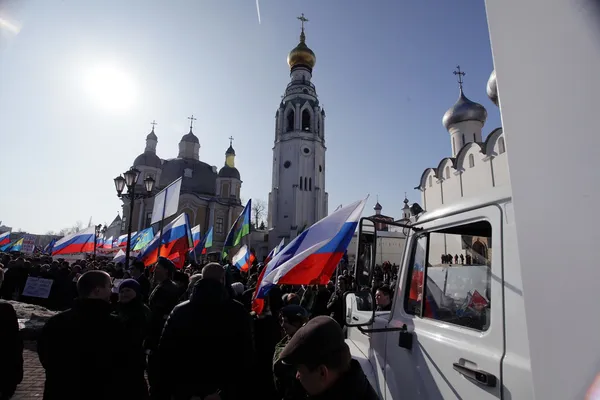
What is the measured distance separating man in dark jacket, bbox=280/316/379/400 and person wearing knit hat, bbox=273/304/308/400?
0.35 feet

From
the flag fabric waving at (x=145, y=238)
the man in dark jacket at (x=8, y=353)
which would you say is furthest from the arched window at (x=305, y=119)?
the man in dark jacket at (x=8, y=353)

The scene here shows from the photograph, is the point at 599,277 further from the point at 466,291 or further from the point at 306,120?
the point at 306,120

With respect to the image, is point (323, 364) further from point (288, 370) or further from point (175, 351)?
point (175, 351)

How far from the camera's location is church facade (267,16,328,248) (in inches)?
1646

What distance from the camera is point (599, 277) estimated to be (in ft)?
2.96

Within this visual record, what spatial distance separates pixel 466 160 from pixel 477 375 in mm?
22375

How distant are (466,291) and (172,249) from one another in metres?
8.85

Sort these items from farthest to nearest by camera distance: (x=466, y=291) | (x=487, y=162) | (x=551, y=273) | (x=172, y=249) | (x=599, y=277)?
(x=487, y=162) → (x=172, y=249) → (x=466, y=291) → (x=551, y=273) → (x=599, y=277)

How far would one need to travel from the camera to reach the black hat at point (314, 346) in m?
A: 1.46

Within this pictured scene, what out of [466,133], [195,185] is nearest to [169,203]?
[466,133]

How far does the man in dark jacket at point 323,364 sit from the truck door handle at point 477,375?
59 centimetres

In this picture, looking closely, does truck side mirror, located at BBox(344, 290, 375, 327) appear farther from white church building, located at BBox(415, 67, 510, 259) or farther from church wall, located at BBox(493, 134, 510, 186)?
church wall, located at BBox(493, 134, 510, 186)

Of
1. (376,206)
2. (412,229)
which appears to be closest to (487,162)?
(412,229)

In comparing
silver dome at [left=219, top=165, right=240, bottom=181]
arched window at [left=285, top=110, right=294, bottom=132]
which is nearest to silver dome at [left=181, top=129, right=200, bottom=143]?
silver dome at [left=219, top=165, right=240, bottom=181]
